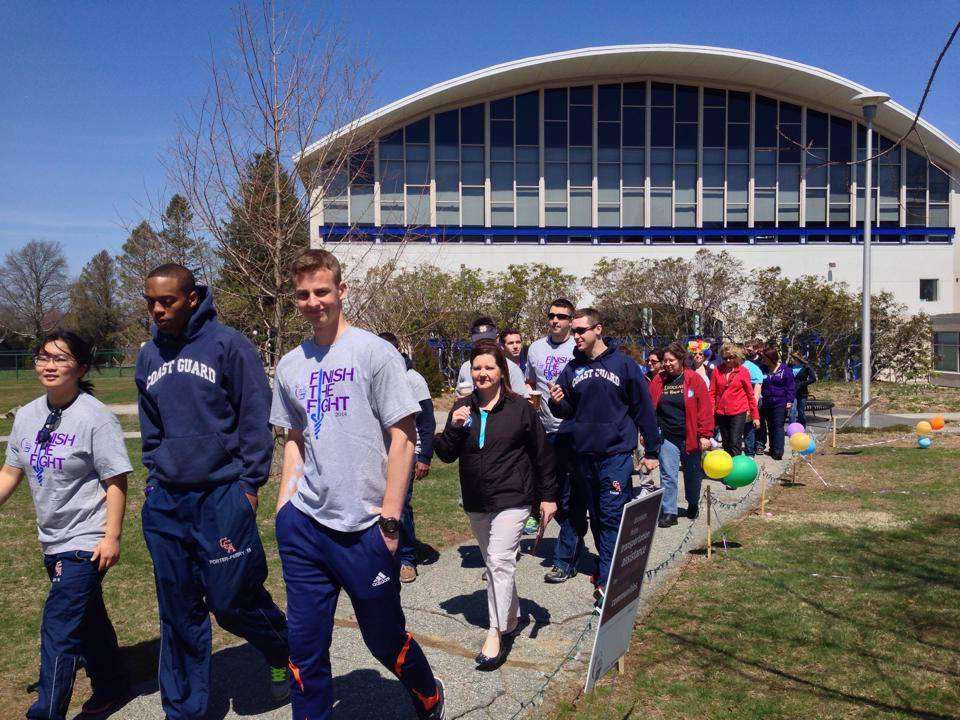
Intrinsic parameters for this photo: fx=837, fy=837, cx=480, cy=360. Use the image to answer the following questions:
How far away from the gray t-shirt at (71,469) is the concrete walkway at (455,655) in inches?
39.1

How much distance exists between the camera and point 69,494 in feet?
13.2

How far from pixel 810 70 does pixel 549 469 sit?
39.4 metres

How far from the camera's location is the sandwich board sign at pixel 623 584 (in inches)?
156

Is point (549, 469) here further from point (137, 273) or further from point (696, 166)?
point (696, 166)

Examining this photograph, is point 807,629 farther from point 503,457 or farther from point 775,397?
point 775,397

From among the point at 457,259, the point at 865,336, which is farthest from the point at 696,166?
the point at 865,336

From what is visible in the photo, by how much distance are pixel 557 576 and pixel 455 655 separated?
165 cm

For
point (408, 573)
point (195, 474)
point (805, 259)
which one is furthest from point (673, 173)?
point (195, 474)

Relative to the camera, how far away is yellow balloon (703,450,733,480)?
307 inches

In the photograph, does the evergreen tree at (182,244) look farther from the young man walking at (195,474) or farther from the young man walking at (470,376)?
the young man walking at (195,474)

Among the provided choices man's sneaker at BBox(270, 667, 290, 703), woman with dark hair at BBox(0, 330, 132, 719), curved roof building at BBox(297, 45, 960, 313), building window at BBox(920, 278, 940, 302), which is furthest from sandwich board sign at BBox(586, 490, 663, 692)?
building window at BBox(920, 278, 940, 302)

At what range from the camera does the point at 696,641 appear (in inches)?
199

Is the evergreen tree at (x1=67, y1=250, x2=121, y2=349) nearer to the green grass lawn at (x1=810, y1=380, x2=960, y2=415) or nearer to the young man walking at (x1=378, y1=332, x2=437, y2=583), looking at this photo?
the green grass lawn at (x1=810, y1=380, x2=960, y2=415)

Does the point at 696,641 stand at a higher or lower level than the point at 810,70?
lower
